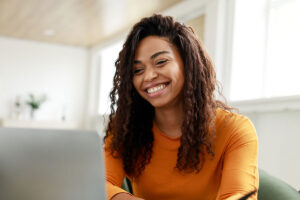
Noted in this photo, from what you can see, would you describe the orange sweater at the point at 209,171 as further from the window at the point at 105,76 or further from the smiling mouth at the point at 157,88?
the window at the point at 105,76

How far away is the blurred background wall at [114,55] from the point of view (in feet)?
10.2

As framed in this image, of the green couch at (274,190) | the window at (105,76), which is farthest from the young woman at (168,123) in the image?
the window at (105,76)

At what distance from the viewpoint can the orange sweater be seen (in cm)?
102

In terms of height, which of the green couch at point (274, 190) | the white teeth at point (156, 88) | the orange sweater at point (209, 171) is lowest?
the green couch at point (274, 190)

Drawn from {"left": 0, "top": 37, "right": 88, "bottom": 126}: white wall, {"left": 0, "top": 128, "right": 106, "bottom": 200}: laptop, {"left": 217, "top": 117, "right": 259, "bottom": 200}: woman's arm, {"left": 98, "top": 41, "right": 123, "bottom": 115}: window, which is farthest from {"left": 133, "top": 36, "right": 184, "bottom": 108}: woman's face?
{"left": 0, "top": 37, "right": 88, "bottom": 126}: white wall

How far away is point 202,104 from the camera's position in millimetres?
1243

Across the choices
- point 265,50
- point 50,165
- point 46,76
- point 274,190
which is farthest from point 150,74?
point 46,76

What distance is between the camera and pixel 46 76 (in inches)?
277

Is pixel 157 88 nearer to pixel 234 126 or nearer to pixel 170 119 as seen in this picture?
pixel 170 119

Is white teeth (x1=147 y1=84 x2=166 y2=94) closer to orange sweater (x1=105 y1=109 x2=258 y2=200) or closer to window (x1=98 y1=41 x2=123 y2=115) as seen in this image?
orange sweater (x1=105 y1=109 x2=258 y2=200)

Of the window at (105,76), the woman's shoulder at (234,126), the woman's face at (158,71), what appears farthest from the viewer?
the window at (105,76)

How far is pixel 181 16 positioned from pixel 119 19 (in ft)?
4.04

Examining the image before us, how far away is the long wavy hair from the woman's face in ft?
0.07

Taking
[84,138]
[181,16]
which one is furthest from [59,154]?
[181,16]
